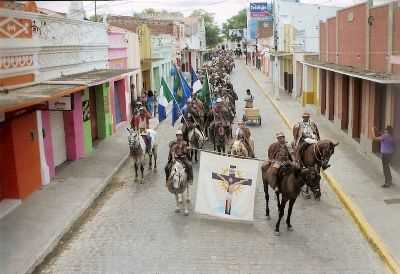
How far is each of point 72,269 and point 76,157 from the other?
29.8ft

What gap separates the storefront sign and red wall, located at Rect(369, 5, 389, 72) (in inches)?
358

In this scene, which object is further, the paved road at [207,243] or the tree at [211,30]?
the tree at [211,30]

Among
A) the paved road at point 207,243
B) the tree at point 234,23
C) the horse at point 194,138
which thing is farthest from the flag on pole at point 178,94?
the tree at point 234,23

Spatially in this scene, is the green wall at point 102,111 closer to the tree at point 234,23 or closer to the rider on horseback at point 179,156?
the rider on horseback at point 179,156

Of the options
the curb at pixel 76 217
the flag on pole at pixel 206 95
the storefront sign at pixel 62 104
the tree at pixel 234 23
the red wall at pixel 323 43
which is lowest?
the curb at pixel 76 217

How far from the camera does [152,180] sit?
15.3m

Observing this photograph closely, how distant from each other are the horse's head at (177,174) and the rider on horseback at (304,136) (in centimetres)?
320

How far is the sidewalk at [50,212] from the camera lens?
9.26 metres

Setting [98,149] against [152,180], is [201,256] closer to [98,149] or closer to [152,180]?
[152,180]

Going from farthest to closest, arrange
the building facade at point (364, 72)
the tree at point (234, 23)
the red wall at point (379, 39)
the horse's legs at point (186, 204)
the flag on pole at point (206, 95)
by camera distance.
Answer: the tree at point (234, 23) < the flag on pole at point (206, 95) < the red wall at point (379, 39) < the building facade at point (364, 72) < the horse's legs at point (186, 204)

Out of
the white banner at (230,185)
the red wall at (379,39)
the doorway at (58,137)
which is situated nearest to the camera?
the white banner at (230,185)

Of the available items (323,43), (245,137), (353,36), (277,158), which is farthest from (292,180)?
(323,43)

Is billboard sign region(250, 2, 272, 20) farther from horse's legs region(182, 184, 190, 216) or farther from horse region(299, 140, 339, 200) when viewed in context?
horse's legs region(182, 184, 190, 216)

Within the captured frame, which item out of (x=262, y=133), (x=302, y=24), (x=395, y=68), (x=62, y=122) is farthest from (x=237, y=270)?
(x=302, y=24)
